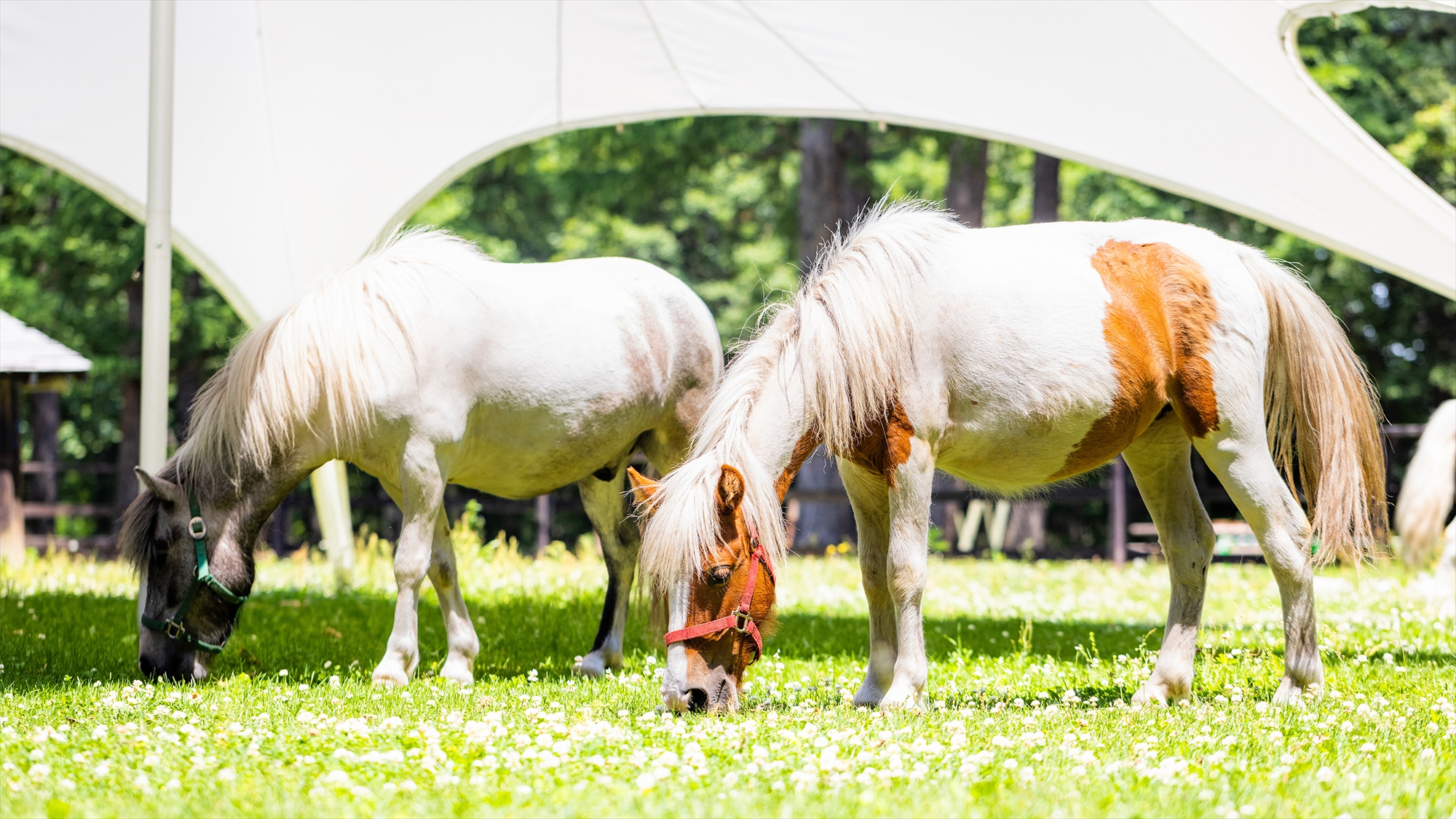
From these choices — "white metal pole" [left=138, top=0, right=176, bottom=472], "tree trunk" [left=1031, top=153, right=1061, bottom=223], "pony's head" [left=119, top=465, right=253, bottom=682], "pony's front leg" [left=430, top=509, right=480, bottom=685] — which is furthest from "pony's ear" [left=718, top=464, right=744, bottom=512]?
"tree trunk" [left=1031, top=153, right=1061, bottom=223]

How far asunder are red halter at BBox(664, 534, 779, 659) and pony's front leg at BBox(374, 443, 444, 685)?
184 cm

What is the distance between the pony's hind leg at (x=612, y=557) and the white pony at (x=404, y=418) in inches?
1.3

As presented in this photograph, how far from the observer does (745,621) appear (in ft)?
14.1

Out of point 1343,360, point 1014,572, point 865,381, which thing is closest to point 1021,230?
point 865,381

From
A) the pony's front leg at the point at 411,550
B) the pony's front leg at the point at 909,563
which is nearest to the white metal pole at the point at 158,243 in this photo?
the pony's front leg at the point at 411,550

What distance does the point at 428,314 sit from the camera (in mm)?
5801

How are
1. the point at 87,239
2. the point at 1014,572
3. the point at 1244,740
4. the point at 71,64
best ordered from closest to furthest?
1. the point at 1244,740
2. the point at 71,64
3. the point at 1014,572
4. the point at 87,239

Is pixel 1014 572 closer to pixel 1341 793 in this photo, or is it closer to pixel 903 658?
pixel 903 658

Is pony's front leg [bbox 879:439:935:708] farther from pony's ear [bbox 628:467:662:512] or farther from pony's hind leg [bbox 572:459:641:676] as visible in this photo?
pony's hind leg [bbox 572:459:641:676]

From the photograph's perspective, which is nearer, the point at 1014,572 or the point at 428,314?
the point at 428,314

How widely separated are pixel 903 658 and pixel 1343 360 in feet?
8.29

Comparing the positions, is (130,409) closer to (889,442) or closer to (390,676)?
(390,676)

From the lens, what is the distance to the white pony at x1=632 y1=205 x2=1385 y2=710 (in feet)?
14.3

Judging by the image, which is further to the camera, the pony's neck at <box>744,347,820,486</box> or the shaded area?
the shaded area
